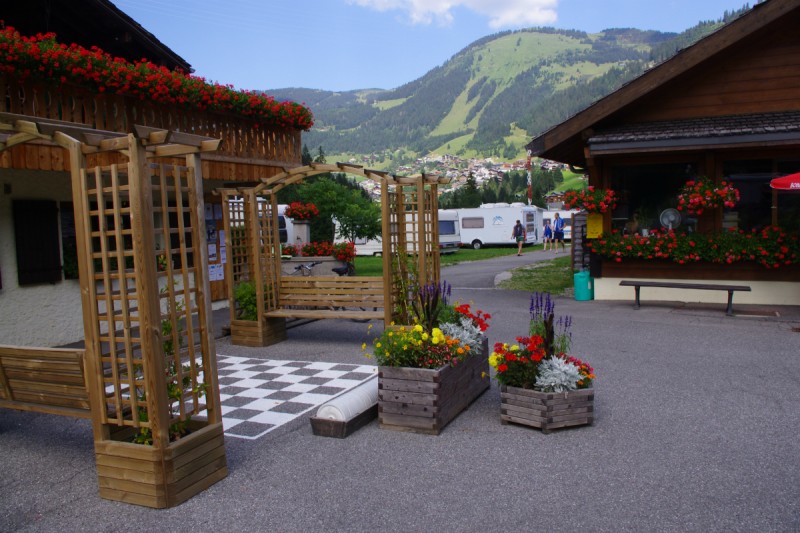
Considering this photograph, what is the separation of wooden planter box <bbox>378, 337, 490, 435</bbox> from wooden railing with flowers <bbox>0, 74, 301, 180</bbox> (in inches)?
154

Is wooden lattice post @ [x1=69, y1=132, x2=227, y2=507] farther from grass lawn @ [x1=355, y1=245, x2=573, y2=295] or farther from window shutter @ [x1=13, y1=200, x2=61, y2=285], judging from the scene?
grass lawn @ [x1=355, y1=245, x2=573, y2=295]

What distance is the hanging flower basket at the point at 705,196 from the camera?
11.4m

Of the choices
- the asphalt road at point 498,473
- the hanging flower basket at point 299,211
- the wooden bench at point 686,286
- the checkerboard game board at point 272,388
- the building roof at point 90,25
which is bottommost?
the asphalt road at point 498,473

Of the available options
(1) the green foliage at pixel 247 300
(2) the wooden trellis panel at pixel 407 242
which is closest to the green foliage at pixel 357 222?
(1) the green foliage at pixel 247 300

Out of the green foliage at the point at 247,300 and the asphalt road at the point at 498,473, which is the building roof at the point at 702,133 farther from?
the green foliage at the point at 247,300

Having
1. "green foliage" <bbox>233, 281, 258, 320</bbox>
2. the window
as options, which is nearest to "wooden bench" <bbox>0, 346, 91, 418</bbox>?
"green foliage" <bbox>233, 281, 258, 320</bbox>

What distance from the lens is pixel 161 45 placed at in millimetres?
13922

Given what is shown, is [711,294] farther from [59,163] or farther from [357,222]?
[357,222]

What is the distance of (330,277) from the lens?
9.33 metres

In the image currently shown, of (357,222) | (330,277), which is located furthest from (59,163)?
(357,222)

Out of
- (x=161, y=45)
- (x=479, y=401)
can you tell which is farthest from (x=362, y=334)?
(x=161, y=45)

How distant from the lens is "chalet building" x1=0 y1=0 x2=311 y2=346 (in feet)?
26.9

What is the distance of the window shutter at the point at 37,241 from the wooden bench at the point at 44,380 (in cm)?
500

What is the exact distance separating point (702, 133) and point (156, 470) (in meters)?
10.6
